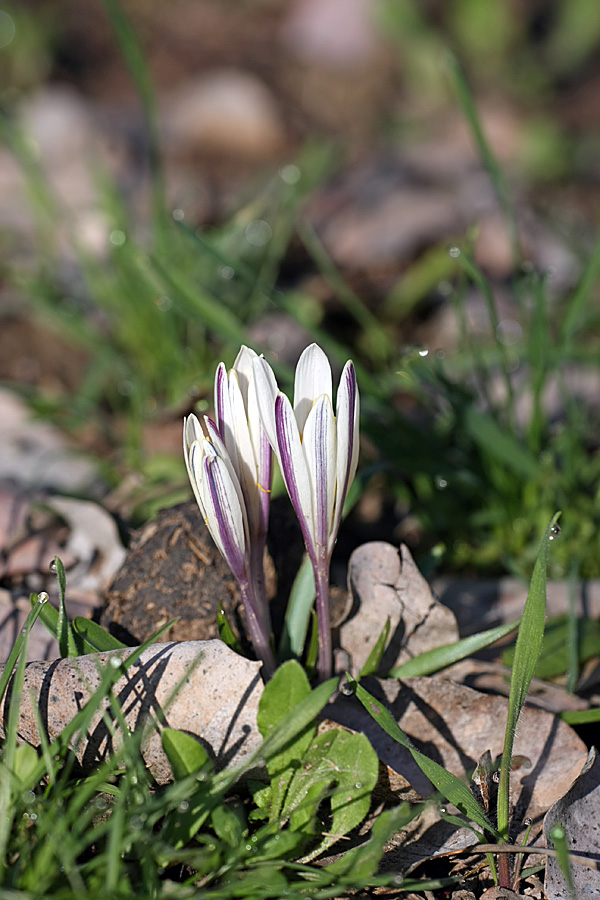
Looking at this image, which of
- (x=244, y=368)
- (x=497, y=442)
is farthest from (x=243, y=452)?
(x=497, y=442)

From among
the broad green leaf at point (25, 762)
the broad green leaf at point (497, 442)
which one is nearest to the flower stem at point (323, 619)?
the broad green leaf at point (25, 762)

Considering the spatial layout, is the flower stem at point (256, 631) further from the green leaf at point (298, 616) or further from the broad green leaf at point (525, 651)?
the broad green leaf at point (525, 651)

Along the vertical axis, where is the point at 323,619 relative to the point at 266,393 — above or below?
below

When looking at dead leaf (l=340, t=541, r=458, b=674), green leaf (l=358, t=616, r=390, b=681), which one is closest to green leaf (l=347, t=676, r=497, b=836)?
green leaf (l=358, t=616, r=390, b=681)

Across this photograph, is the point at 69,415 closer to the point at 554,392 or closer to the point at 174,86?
the point at 554,392

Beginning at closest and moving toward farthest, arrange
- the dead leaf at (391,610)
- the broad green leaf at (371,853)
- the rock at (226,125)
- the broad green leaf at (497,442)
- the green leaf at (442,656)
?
1. the broad green leaf at (371,853)
2. the green leaf at (442,656)
3. the dead leaf at (391,610)
4. the broad green leaf at (497,442)
5. the rock at (226,125)

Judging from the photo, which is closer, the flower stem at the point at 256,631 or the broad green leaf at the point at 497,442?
the flower stem at the point at 256,631

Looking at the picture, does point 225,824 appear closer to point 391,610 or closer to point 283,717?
point 283,717

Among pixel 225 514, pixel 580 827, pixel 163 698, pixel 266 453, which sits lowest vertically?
pixel 580 827
